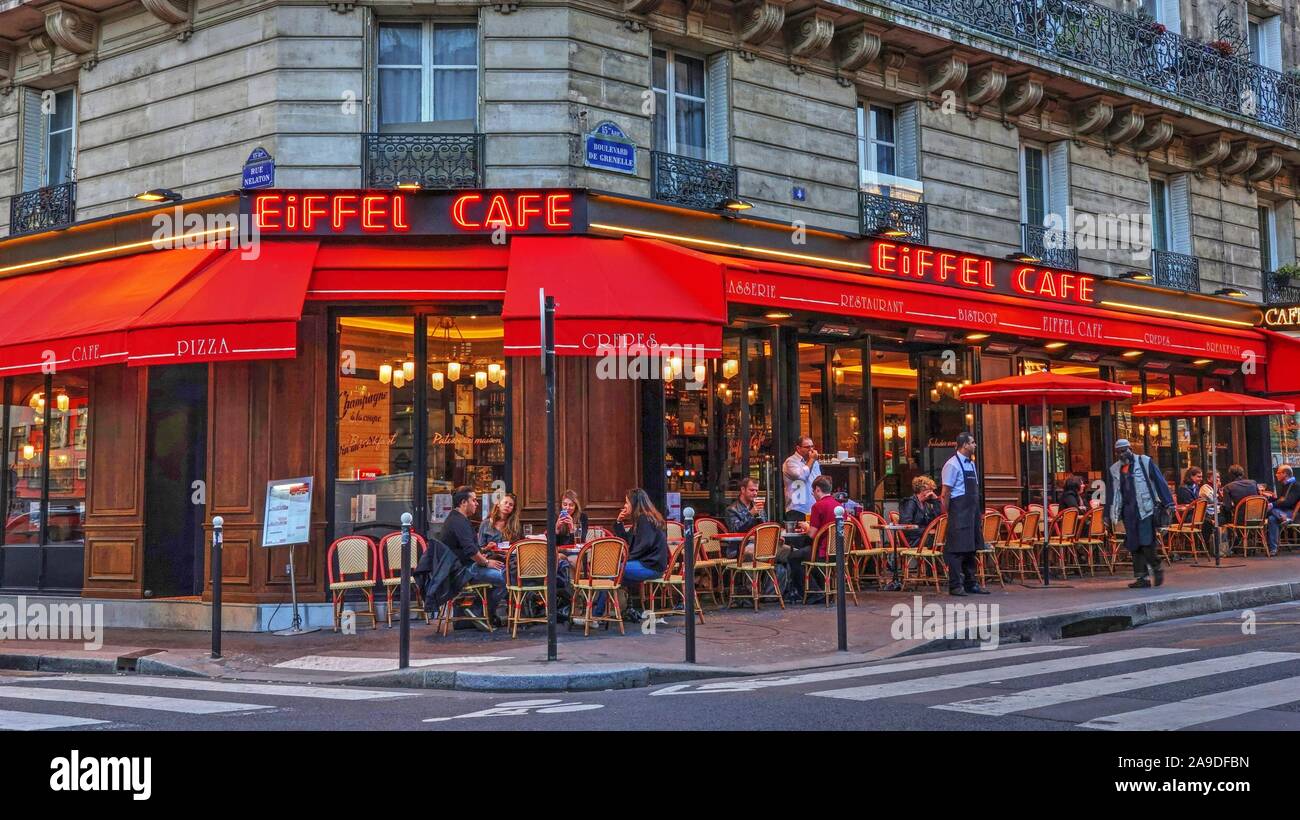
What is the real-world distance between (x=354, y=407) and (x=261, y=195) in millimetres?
2370

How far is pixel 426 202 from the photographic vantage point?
13.0 meters

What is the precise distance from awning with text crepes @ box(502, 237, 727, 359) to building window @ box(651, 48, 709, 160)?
5.68 feet

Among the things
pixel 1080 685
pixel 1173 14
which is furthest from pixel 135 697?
pixel 1173 14

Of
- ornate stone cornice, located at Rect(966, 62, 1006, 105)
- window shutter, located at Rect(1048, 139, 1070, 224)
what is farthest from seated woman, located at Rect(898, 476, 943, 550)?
window shutter, located at Rect(1048, 139, 1070, 224)

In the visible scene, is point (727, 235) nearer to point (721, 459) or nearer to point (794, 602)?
point (721, 459)

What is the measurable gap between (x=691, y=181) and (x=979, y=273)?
472 cm

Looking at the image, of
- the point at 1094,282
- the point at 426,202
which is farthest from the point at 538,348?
the point at 1094,282

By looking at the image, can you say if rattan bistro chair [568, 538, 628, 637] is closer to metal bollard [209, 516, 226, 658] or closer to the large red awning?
metal bollard [209, 516, 226, 658]

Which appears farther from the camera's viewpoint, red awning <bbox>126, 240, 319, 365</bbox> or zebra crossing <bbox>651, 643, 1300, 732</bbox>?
red awning <bbox>126, 240, 319, 365</bbox>

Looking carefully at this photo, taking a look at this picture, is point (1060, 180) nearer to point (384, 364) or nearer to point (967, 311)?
point (967, 311)

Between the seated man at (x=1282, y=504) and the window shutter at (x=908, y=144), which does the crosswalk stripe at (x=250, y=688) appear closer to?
the window shutter at (x=908, y=144)

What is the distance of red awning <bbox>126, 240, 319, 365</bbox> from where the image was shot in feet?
39.4

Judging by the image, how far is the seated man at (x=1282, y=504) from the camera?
755 inches

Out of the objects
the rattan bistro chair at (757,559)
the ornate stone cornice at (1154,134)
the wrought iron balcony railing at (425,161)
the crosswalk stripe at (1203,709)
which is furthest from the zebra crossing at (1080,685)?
the ornate stone cornice at (1154,134)
